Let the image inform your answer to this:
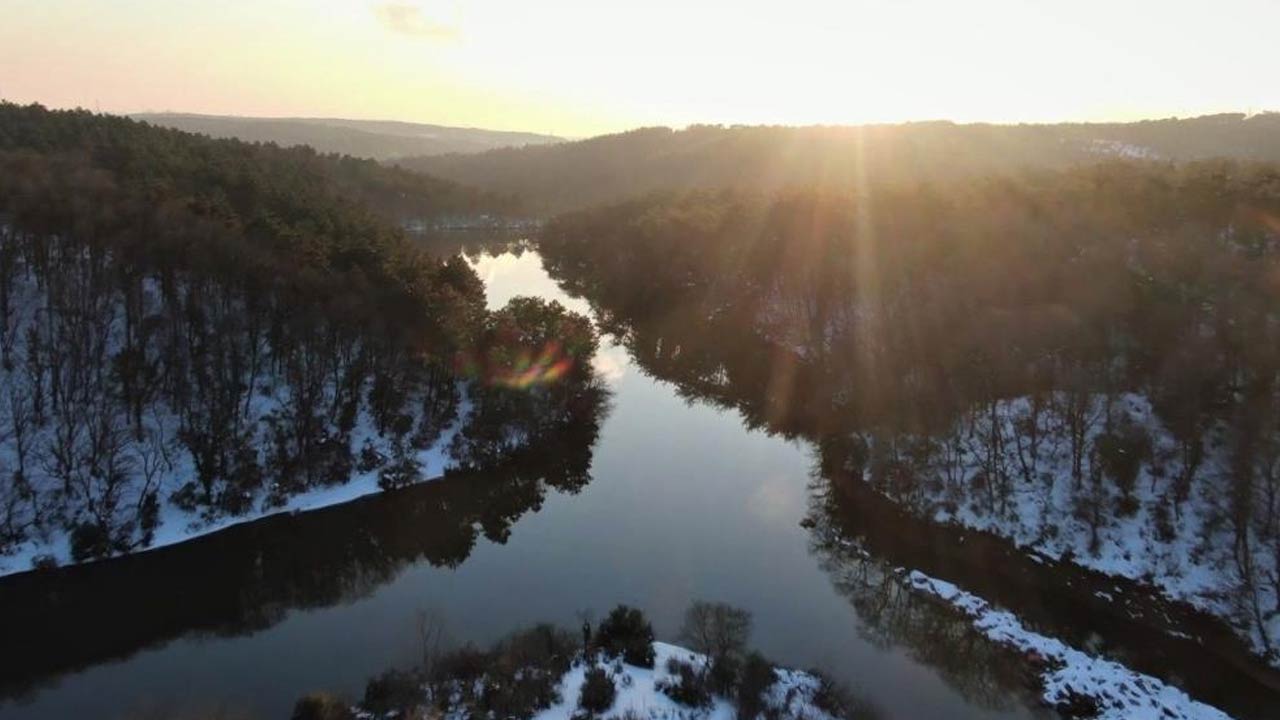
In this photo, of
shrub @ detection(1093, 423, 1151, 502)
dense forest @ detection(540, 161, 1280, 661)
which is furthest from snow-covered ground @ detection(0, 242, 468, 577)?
shrub @ detection(1093, 423, 1151, 502)

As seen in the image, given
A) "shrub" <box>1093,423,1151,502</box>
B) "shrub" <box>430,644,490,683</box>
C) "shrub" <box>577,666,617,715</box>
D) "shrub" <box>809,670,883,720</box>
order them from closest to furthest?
"shrub" <box>577,666,617,715</box>, "shrub" <box>809,670,883,720</box>, "shrub" <box>430,644,490,683</box>, "shrub" <box>1093,423,1151,502</box>

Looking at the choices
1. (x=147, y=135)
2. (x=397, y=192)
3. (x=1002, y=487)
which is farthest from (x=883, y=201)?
(x=397, y=192)

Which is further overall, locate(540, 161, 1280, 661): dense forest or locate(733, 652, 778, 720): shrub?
locate(540, 161, 1280, 661): dense forest

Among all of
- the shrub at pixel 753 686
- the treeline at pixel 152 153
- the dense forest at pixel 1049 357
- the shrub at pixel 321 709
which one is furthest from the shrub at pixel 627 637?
the treeline at pixel 152 153

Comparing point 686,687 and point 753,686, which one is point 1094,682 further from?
point 686,687

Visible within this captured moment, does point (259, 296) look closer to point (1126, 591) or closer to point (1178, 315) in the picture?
point (1126, 591)

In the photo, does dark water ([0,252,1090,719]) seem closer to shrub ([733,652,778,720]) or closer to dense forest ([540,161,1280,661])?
shrub ([733,652,778,720])
